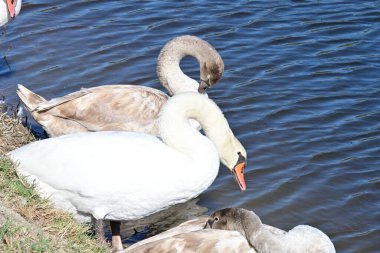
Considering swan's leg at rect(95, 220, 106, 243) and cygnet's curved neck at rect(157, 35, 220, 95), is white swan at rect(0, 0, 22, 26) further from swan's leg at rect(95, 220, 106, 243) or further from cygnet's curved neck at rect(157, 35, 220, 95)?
swan's leg at rect(95, 220, 106, 243)

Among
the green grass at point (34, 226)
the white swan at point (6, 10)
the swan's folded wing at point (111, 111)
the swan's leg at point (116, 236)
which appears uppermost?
the green grass at point (34, 226)

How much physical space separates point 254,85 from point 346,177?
7.62 ft

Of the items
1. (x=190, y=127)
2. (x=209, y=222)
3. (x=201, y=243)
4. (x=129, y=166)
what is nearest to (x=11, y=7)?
(x=190, y=127)

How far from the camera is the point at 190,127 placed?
648 cm

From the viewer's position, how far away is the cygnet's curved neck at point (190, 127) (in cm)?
637

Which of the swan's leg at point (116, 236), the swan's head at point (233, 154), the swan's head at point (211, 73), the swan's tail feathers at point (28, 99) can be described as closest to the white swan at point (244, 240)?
the swan's leg at point (116, 236)

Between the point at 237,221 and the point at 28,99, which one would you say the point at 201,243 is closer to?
the point at 237,221

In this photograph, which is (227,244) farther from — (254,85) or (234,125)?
(254,85)

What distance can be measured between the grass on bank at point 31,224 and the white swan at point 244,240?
16.0 inches

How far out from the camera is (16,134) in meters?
8.25

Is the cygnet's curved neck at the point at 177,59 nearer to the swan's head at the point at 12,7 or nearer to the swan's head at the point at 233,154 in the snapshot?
the swan's head at the point at 233,154

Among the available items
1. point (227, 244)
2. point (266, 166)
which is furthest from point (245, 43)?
point (227, 244)

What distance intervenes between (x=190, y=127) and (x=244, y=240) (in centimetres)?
114

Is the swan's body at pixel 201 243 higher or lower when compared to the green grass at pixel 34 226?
lower
